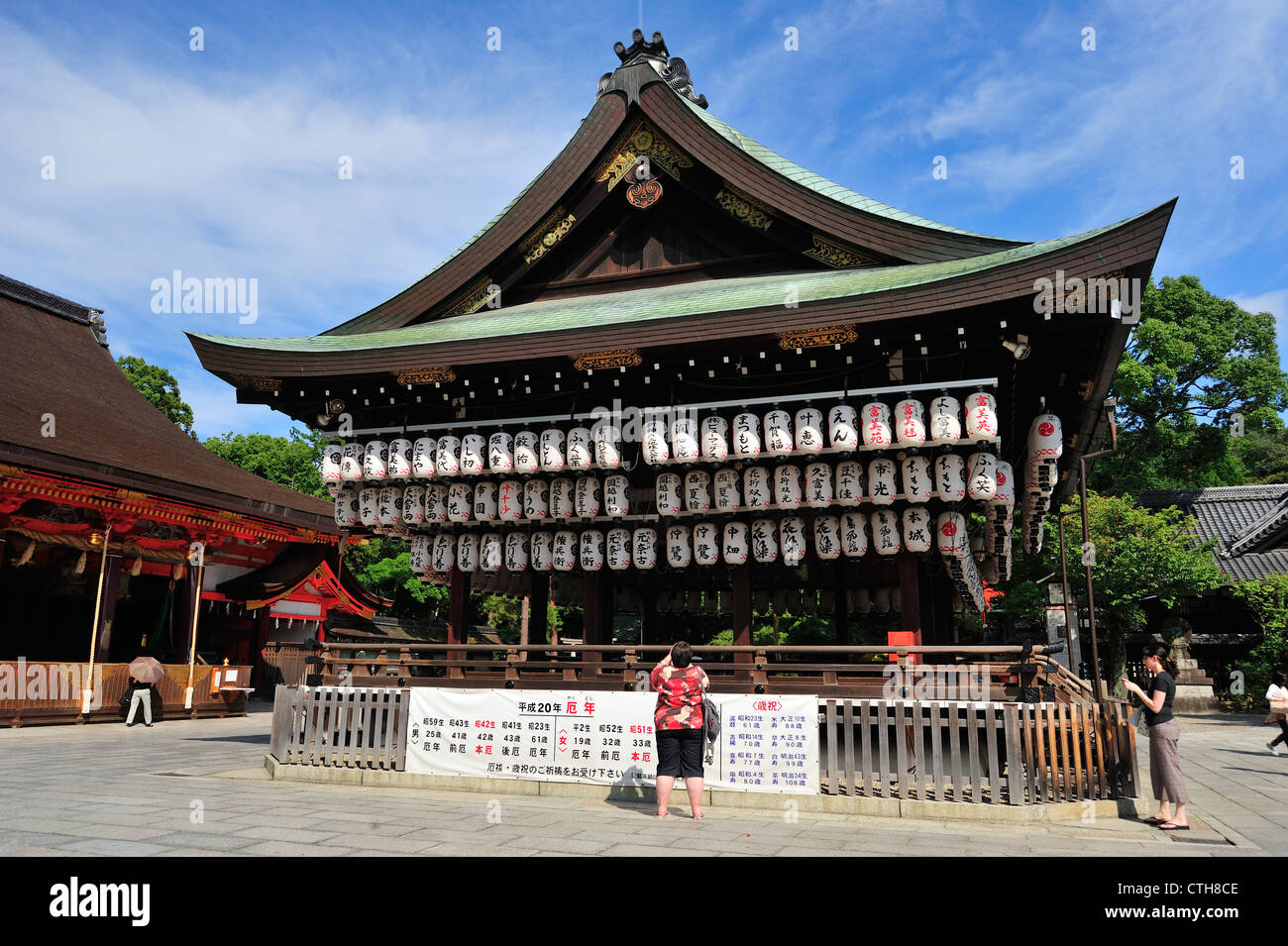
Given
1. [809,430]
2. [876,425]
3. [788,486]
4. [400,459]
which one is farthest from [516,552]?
[876,425]

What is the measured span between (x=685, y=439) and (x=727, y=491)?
3.18 feet

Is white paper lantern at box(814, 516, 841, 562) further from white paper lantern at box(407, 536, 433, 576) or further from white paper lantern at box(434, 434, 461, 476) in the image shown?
white paper lantern at box(407, 536, 433, 576)

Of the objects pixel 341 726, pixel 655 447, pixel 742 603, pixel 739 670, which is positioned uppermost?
pixel 655 447

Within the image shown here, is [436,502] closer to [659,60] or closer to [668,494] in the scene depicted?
[668,494]

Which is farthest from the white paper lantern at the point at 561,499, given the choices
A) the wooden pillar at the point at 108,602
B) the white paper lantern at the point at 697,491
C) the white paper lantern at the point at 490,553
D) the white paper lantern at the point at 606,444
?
the wooden pillar at the point at 108,602

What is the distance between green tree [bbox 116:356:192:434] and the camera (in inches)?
1575

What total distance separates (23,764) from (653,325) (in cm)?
1066

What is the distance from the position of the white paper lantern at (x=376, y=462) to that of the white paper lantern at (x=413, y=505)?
493mm

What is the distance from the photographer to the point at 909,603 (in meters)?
10.9

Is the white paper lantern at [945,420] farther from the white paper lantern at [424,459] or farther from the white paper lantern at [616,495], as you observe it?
the white paper lantern at [424,459]

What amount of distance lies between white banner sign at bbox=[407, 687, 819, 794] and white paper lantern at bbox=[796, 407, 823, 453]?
128 inches

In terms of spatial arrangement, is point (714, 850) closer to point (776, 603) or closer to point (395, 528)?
point (395, 528)

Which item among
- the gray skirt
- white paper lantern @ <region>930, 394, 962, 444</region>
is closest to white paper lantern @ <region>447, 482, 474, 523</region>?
white paper lantern @ <region>930, 394, 962, 444</region>

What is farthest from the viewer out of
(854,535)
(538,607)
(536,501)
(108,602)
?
(108,602)
